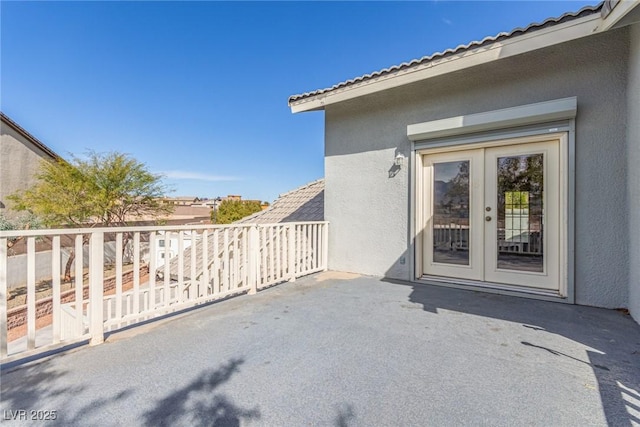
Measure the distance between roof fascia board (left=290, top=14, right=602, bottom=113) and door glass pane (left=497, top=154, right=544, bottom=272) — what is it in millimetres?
1344

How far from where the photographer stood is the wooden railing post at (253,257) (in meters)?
3.96

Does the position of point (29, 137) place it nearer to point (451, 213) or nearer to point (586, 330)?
point (451, 213)

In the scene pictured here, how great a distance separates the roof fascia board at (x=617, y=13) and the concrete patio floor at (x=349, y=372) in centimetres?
279

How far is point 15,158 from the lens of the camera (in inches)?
450

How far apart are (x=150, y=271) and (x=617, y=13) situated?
4912 millimetres

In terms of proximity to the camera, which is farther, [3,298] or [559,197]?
[559,197]

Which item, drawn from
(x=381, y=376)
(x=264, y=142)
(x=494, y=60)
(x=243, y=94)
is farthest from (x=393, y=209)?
(x=264, y=142)

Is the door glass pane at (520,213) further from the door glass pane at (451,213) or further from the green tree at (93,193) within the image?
the green tree at (93,193)

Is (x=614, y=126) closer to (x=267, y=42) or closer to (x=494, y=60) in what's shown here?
(x=494, y=60)

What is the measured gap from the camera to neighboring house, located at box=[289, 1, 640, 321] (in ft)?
10.7

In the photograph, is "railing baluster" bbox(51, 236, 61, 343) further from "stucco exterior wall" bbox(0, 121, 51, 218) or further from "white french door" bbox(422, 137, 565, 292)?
"stucco exterior wall" bbox(0, 121, 51, 218)

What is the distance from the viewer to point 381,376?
196cm

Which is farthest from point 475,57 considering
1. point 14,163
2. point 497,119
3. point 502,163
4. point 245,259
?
point 14,163

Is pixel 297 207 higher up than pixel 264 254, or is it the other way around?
pixel 297 207
